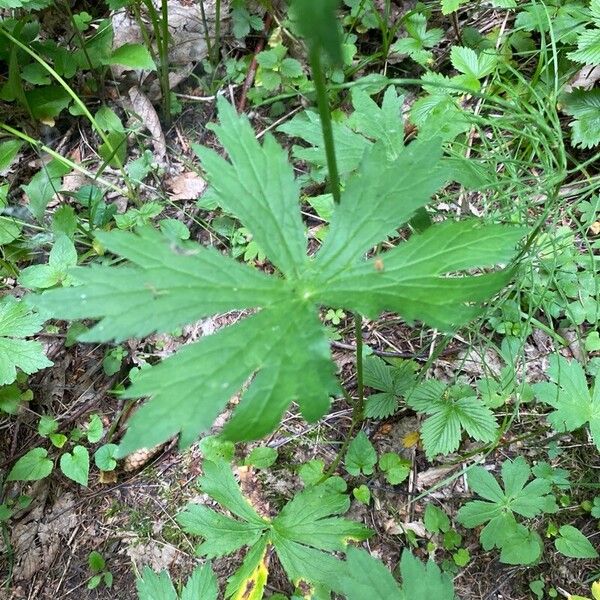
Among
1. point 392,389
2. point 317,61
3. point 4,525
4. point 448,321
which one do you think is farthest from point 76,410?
point 317,61

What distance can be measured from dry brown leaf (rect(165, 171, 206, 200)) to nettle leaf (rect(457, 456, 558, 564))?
5.95 ft

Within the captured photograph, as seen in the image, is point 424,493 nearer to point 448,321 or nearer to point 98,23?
point 448,321

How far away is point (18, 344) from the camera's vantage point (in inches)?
90.7

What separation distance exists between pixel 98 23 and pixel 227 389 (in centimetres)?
277

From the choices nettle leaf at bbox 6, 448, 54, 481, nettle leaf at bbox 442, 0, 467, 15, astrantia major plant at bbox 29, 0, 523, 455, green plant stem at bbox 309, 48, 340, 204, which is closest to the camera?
green plant stem at bbox 309, 48, 340, 204

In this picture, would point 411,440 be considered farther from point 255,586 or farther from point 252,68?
point 252,68

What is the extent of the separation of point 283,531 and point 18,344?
4.06ft

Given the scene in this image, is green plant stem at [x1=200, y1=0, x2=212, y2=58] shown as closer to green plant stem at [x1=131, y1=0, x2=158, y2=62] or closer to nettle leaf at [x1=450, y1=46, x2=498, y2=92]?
green plant stem at [x1=131, y1=0, x2=158, y2=62]

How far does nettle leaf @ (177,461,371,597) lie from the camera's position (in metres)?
1.85

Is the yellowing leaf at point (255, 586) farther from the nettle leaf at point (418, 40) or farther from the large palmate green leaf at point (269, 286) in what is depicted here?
the nettle leaf at point (418, 40)

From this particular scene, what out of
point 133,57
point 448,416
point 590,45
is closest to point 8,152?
point 133,57

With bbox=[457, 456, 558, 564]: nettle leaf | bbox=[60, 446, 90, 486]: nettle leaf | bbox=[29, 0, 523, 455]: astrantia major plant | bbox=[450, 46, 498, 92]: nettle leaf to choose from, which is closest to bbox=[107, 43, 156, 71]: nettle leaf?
bbox=[450, 46, 498, 92]: nettle leaf

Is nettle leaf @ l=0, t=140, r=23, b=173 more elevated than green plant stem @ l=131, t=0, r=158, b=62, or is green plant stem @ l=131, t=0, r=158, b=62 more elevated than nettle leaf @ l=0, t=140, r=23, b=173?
→ green plant stem @ l=131, t=0, r=158, b=62

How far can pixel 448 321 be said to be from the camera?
4.18 feet
